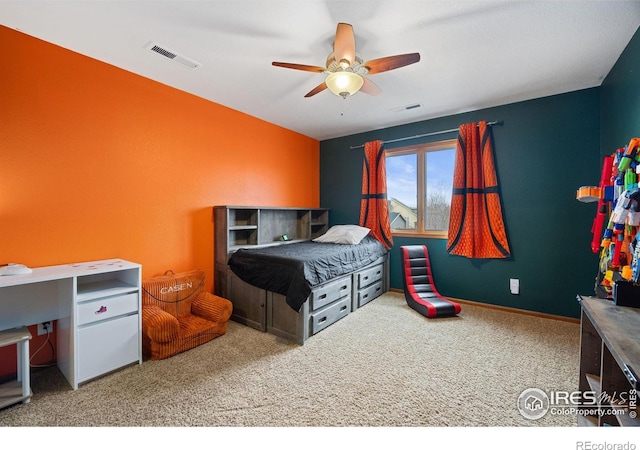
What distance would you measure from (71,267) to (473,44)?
11.6ft

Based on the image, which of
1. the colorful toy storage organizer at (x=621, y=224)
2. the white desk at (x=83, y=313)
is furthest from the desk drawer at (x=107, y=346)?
the colorful toy storage organizer at (x=621, y=224)

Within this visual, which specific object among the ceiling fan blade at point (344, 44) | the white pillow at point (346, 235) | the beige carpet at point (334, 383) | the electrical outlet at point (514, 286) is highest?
the ceiling fan blade at point (344, 44)

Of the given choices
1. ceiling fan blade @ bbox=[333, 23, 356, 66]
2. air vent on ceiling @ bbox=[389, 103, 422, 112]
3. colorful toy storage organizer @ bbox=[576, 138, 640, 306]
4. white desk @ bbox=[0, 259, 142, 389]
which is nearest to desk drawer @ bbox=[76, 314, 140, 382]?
white desk @ bbox=[0, 259, 142, 389]

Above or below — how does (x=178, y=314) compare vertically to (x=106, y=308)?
below

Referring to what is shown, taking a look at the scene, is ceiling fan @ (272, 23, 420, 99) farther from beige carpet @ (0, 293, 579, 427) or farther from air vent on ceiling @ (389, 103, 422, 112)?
beige carpet @ (0, 293, 579, 427)

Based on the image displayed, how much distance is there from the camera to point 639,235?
1.53 meters

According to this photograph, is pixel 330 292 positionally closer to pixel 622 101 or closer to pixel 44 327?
pixel 44 327

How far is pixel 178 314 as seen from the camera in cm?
279

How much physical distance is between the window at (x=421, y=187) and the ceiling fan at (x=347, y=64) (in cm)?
206

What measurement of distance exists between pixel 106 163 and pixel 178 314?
5.06 ft

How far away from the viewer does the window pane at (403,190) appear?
4090mm

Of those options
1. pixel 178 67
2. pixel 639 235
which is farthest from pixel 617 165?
pixel 178 67

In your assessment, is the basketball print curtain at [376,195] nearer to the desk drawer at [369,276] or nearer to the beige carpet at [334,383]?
the desk drawer at [369,276]

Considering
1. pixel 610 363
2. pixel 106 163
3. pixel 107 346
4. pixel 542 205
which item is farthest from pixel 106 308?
pixel 542 205
